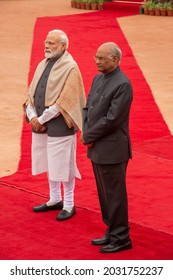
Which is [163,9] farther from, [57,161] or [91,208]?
[57,161]

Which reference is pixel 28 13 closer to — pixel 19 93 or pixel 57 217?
pixel 19 93

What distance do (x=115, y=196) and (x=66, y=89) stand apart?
4.59ft

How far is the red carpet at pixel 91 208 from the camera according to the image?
24.0 feet

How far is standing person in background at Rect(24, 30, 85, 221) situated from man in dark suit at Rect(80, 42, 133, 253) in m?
0.79

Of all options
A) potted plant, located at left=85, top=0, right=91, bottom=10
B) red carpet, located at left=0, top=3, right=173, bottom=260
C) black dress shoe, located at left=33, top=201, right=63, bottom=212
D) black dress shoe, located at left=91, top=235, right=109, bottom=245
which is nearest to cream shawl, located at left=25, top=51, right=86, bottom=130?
black dress shoe, located at left=33, top=201, right=63, bottom=212

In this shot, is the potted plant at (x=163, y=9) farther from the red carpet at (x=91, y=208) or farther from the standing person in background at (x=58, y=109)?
the standing person in background at (x=58, y=109)

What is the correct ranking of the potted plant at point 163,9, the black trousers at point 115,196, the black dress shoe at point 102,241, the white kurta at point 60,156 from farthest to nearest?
the potted plant at point 163,9
the white kurta at point 60,156
the black dress shoe at point 102,241
the black trousers at point 115,196

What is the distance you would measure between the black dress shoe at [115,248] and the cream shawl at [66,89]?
1432mm

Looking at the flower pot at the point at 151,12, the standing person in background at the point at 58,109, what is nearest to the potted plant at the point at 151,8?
the flower pot at the point at 151,12

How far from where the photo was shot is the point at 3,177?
9797 mm

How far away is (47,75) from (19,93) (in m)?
6.78

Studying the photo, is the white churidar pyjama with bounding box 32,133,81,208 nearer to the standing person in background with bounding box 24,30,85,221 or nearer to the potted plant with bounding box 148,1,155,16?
the standing person in background with bounding box 24,30,85,221
